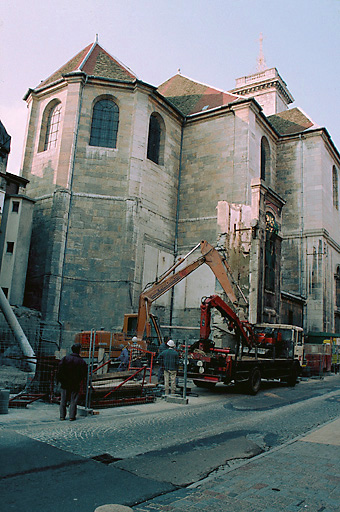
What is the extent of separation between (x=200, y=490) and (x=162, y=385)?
8.99 metres

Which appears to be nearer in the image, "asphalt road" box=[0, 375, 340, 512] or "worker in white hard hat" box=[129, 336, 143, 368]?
"asphalt road" box=[0, 375, 340, 512]

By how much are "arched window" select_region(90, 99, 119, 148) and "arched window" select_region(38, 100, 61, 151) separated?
93.0 inches

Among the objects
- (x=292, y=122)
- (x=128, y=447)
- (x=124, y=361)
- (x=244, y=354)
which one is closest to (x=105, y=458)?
(x=128, y=447)

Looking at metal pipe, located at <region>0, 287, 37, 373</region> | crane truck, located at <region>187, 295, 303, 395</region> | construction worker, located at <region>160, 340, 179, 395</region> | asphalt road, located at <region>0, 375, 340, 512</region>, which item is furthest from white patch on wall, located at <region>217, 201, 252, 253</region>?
asphalt road, located at <region>0, 375, 340, 512</region>

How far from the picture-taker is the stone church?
23.5 metres

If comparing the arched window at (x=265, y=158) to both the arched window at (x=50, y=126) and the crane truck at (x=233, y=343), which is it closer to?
the arched window at (x=50, y=126)

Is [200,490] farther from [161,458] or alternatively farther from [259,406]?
[259,406]

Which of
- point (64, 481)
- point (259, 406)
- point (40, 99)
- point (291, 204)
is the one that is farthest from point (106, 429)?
point (291, 204)

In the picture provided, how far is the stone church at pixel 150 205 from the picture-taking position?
23516 mm

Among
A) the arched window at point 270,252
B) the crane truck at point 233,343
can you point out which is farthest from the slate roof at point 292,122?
the crane truck at point 233,343

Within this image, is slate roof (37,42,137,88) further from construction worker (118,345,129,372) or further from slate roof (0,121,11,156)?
construction worker (118,345,129,372)

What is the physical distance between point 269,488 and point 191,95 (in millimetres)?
33125

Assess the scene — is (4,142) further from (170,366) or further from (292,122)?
(292,122)

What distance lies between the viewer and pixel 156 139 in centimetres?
2859
